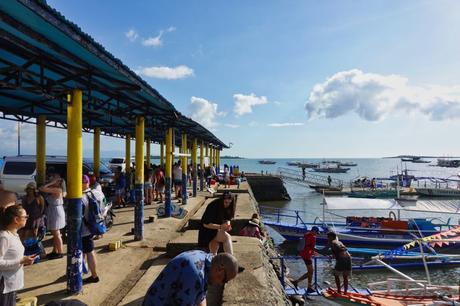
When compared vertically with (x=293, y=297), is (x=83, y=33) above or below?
above

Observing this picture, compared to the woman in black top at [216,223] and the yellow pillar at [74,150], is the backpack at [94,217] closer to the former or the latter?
the yellow pillar at [74,150]

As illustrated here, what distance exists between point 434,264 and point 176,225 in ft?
41.7

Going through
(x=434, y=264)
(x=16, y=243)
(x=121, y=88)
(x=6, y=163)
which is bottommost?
(x=434, y=264)

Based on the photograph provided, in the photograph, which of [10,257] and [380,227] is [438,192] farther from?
[10,257]

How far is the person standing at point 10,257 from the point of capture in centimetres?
347

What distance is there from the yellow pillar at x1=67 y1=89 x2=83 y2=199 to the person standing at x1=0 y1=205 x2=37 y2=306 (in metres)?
1.44

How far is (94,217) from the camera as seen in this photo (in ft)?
17.5

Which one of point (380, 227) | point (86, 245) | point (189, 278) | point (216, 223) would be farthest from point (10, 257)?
point (380, 227)

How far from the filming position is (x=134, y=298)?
4.79 meters

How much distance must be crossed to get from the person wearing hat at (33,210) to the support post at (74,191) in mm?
1391

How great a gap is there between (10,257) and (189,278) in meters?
2.15

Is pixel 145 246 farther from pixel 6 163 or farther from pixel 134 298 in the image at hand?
pixel 6 163

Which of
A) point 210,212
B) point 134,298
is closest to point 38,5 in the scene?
point 210,212

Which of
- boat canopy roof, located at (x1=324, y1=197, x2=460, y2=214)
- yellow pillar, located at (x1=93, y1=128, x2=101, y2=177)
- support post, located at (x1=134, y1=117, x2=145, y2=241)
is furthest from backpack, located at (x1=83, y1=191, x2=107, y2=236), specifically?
boat canopy roof, located at (x1=324, y1=197, x2=460, y2=214)
